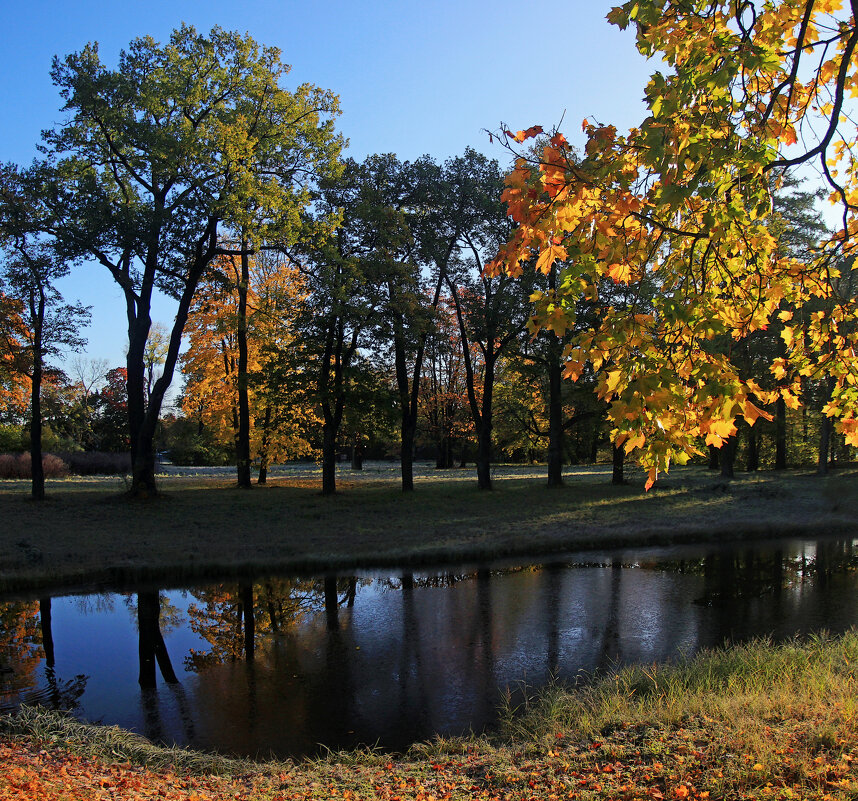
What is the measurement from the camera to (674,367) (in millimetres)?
3658

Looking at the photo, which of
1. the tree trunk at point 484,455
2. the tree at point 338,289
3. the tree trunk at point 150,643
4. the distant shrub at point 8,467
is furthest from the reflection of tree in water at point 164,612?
the distant shrub at point 8,467

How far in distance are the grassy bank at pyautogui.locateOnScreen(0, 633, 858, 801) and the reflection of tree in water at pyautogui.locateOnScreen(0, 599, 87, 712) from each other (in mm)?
1088

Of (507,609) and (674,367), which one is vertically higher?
(674,367)

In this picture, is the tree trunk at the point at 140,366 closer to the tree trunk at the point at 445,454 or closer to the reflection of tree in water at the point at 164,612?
the reflection of tree in water at the point at 164,612

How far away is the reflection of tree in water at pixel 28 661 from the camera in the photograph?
754cm

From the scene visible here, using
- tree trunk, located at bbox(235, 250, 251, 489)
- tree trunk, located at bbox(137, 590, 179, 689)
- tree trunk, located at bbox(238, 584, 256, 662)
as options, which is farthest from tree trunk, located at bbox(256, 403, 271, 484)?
tree trunk, located at bbox(137, 590, 179, 689)

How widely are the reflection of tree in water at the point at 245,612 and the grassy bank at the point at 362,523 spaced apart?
3.65 ft

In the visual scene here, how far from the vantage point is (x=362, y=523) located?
18906mm

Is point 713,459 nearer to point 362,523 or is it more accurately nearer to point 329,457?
point 329,457

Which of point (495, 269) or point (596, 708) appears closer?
point (495, 269)

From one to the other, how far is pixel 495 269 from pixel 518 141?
763 millimetres

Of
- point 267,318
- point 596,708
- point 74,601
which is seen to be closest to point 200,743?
point 596,708

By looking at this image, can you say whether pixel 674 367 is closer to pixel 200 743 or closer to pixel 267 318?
pixel 200 743

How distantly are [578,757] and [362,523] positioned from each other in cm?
1439
